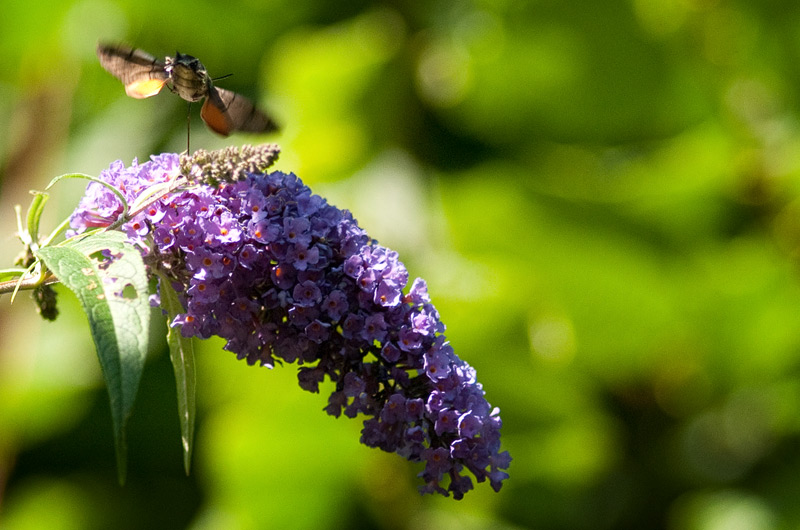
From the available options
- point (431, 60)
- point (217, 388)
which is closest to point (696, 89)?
point (431, 60)

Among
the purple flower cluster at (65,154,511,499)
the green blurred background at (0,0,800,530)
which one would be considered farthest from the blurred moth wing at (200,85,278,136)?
the green blurred background at (0,0,800,530)

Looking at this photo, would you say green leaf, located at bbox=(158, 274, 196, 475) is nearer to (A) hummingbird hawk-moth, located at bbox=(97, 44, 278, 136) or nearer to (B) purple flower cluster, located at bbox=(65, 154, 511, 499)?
(B) purple flower cluster, located at bbox=(65, 154, 511, 499)

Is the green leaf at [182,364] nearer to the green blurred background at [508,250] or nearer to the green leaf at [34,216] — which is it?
the green leaf at [34,216]

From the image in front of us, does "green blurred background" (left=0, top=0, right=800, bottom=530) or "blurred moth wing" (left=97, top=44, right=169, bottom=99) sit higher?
"blurred moth wing" (left=97, top=44, right=169, bottom=99)

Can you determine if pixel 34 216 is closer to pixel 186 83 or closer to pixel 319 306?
pixel 186 83

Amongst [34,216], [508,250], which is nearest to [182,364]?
[34,216]

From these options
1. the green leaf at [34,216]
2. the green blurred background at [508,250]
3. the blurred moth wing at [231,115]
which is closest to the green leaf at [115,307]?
the green leaf at [34,216]
